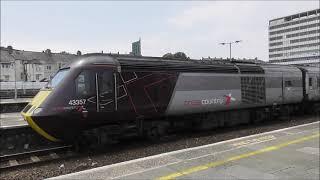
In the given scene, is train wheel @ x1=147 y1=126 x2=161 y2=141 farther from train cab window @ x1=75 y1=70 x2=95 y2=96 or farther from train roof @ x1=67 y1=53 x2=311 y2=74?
train cab window @ x1=75 y1=70 x2=95 y2=96

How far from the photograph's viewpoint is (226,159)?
8867 mm

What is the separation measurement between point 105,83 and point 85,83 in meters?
0.60

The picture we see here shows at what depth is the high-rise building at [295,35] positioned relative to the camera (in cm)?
9919

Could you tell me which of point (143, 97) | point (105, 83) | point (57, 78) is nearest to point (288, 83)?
point (143, 97)

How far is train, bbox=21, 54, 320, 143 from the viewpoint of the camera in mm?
9977

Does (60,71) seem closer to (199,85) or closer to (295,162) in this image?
(199,85)

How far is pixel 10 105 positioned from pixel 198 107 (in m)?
17.4

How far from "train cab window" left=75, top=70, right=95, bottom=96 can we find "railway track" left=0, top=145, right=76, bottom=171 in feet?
5.92

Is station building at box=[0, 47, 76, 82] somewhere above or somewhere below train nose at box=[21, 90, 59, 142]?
above

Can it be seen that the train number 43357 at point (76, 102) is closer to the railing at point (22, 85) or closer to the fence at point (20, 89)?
the fence at point (20, 89)

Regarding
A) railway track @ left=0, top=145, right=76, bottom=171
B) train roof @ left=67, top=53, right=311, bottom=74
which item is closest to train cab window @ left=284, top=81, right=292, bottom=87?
train roof @ left=67, top=53, right=311, bottom=74

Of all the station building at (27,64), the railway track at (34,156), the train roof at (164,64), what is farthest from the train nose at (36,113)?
the station building at (27,64)

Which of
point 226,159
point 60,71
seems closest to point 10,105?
point 60,71

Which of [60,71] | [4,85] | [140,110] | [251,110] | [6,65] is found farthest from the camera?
[6,65]
